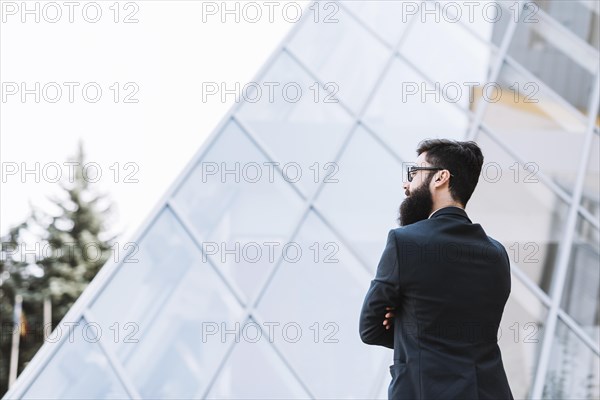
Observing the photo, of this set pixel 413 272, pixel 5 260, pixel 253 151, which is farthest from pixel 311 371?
pixel 5 260

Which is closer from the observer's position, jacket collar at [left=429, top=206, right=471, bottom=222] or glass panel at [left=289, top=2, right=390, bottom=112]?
jacket collar at [left=429, top=206, right=471, bottom=222]

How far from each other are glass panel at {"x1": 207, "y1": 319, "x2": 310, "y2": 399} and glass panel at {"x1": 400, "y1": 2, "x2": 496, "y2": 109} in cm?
316

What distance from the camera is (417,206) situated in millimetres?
2822

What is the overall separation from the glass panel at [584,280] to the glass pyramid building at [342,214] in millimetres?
14

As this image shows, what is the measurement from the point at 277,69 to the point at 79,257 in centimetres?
2784

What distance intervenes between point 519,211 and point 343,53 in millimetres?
2355

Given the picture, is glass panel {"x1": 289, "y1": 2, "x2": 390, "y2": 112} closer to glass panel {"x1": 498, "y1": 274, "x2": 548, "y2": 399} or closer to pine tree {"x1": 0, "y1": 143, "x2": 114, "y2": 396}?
glass panel {"x1": 498, "y1": 274, "x2": 548, "y2": 399}

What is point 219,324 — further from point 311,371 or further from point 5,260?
point 5,260

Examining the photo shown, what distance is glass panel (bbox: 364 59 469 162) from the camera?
686 centimetres

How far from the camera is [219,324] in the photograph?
230 inches

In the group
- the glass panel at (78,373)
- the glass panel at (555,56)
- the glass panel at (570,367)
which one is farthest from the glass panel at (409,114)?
the glass panel at (78,373)

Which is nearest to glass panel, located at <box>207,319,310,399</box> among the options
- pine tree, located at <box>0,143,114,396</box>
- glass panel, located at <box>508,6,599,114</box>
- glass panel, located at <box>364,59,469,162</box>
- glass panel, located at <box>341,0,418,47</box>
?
glass panel, located at <box>364,59,469,162</box>

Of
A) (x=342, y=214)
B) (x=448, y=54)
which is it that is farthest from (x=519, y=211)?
(x=448, y=54)

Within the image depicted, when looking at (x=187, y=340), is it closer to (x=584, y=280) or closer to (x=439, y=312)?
(x=584, y=280)
